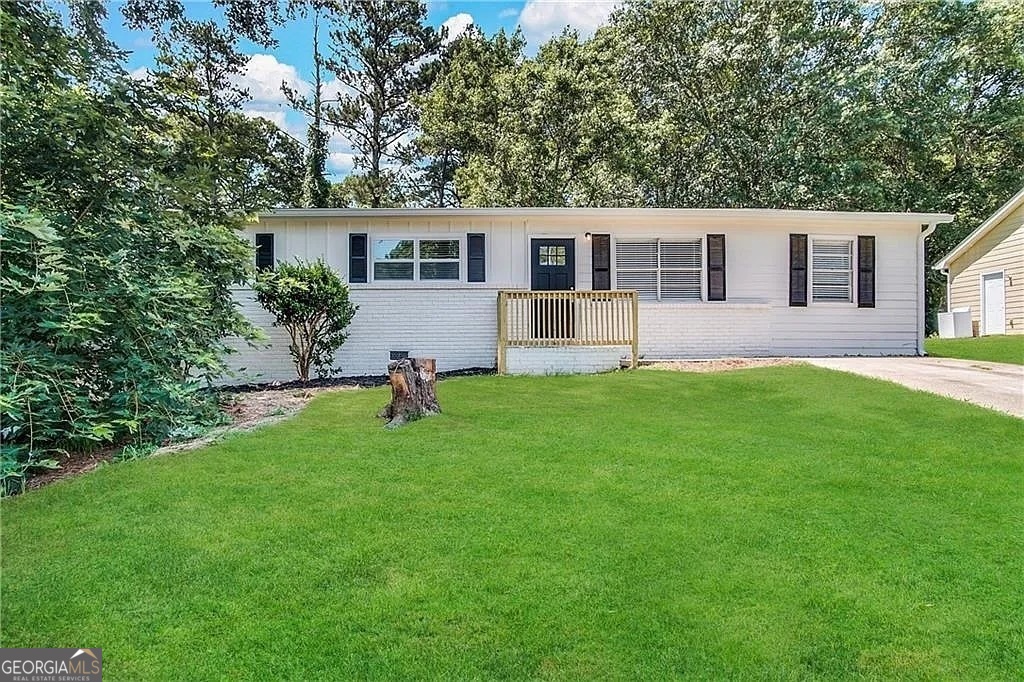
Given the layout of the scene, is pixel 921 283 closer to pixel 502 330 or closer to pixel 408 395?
pixel 502 330

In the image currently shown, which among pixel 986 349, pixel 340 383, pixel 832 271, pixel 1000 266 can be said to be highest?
pixel 1000 266

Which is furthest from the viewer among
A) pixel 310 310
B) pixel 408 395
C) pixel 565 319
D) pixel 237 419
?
pixel 565 319

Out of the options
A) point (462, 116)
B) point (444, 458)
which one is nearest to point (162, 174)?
point (444, 458)

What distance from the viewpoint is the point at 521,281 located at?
1041 cm

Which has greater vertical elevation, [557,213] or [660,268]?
[557,213]

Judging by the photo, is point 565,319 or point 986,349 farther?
point 986,349

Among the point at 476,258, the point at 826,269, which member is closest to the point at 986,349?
the point at 826,269

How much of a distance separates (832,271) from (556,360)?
5.65 meters

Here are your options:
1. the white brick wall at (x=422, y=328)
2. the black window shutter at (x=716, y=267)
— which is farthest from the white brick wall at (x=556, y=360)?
the black window shutter at (x=716, y=267)

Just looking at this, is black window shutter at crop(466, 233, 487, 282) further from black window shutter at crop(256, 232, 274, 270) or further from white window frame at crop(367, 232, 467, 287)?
black window shutter at crop(256, 232, 274, 270)

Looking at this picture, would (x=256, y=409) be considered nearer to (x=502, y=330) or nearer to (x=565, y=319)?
(x=502, y=330)

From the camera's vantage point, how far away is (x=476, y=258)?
10.3 meters

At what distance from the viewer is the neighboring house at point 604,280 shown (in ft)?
32.7

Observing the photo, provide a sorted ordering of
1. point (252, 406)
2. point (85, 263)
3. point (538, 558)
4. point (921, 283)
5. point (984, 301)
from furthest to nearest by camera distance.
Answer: point (984, 301)
point (921, 283)
point (252, 406)
point (85, 263)
point (538, 558)
